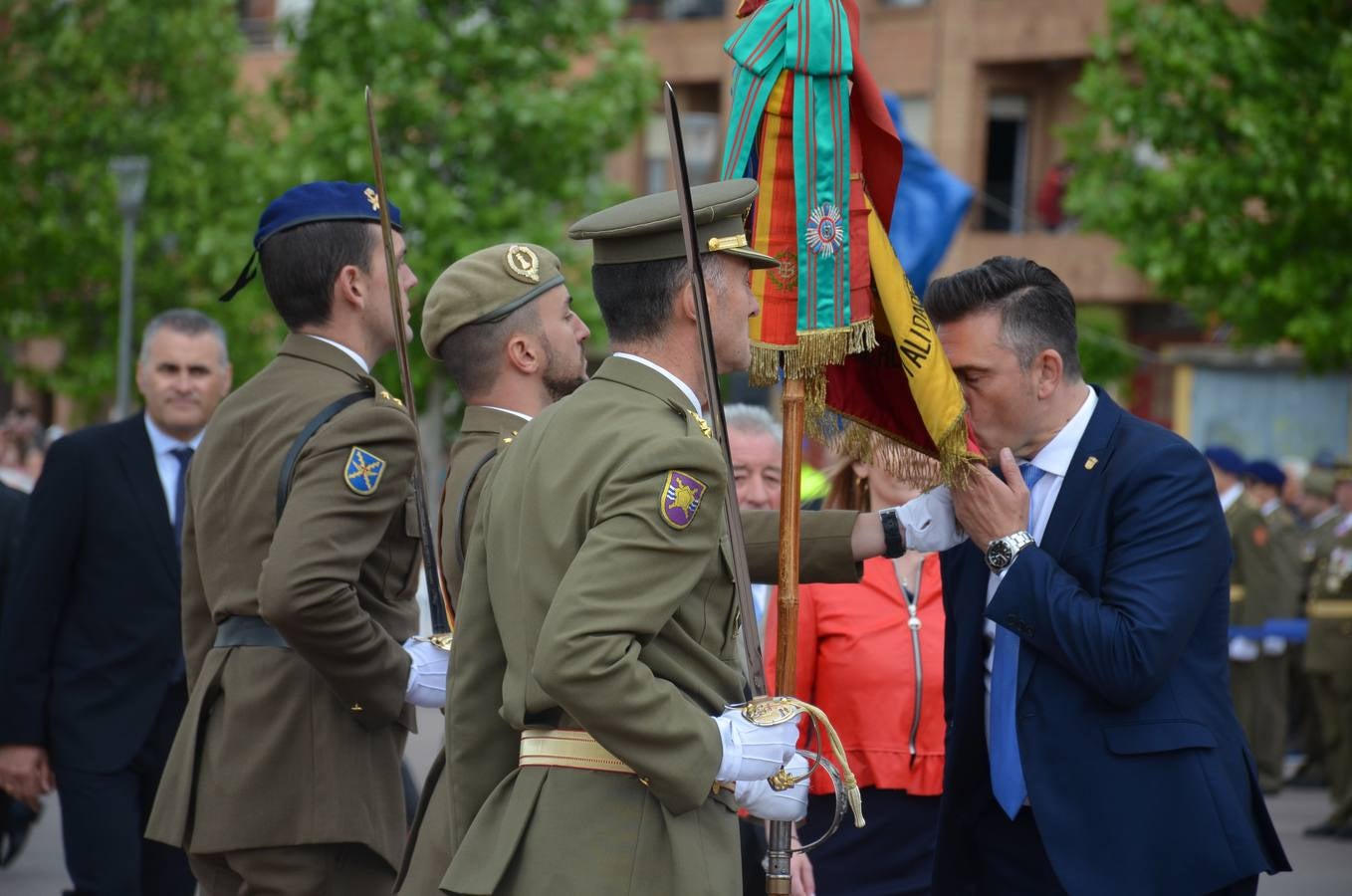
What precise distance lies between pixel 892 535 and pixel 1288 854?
26.5 feet

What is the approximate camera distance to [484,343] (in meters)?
4.60

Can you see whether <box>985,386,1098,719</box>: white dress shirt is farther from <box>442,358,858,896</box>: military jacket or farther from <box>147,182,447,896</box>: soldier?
<box>147,182,447,896</box>: soldier

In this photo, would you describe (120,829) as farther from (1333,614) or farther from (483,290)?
(1333,614)

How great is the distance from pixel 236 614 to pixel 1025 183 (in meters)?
27.3

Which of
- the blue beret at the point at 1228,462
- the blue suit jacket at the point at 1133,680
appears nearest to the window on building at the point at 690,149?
the blue beret at the point at 1228,462

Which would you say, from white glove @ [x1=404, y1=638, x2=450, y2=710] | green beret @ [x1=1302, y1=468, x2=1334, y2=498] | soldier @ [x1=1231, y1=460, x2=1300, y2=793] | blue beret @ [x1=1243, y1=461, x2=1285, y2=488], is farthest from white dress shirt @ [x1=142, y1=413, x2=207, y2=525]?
green beret @ [x1=1302, y1=468, x2=1334, y2=498]

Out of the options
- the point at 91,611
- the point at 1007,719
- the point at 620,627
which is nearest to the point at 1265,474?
the point at 91,611

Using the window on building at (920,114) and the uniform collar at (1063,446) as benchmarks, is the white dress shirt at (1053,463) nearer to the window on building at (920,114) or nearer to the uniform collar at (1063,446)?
the uniform collar at (1063,446)

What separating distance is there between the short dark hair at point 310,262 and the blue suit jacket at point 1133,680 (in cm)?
185

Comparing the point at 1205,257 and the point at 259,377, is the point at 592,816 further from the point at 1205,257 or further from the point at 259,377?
the point at 1205,257

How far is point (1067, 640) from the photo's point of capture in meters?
3.60

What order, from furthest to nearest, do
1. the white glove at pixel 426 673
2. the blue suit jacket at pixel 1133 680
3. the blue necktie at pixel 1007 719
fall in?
the white glove at pixel 426 673
the blue necktie at pixel 1007 719
the blue suit jacket at pixel 1133 680

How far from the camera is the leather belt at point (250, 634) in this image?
430 cm

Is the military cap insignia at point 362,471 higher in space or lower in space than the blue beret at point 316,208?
lower
